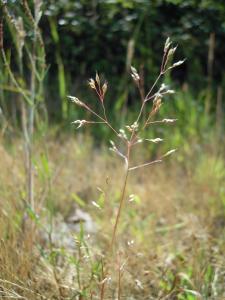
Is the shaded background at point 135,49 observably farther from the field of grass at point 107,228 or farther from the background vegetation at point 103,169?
the field of grass at point 107,228

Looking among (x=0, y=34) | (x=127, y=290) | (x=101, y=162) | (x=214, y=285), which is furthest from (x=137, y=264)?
(x=101, y=162)

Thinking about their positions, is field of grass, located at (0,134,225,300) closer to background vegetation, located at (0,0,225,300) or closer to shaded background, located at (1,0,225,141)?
background vegetation, located at (0,0,225,300)

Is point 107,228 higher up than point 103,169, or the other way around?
point 107,228

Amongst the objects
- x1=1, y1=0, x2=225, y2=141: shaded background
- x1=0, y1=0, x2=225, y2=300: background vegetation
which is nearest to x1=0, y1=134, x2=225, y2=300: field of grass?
x1=0, y1=0, x2=225, y2=300: background vegetation

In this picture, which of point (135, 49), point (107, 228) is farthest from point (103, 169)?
point (135, 49)

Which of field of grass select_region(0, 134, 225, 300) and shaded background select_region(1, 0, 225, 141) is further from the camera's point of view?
shaded background select_region(1, 0, 225, 141)

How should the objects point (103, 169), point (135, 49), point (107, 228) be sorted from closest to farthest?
point (107, 228) < point (103, 169) < point (135, 49)

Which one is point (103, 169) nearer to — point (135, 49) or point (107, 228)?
point (107, 228)

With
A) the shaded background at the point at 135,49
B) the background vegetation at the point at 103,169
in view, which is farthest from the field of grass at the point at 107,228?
the shaded background at the point at 135,49

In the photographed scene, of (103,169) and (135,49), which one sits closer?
(103,169)
